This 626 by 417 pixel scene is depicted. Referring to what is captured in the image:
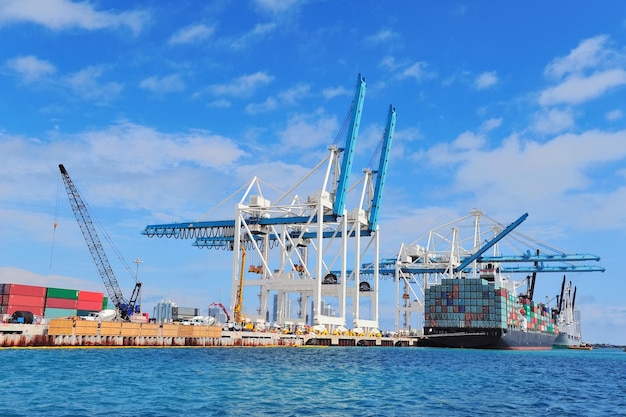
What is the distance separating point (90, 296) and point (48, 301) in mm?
7737

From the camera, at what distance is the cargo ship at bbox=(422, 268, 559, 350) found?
11169cm

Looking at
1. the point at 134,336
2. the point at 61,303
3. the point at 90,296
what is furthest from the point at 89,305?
the point at 134,336

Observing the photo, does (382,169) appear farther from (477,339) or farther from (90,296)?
(90,296)

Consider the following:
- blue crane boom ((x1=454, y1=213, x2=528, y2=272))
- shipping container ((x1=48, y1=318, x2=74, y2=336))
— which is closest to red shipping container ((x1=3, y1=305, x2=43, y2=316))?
shipping container ((x1=48, y1=318, x2=74, y2=336))

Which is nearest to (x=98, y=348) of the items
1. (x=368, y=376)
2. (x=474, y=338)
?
(x=368, y=376)

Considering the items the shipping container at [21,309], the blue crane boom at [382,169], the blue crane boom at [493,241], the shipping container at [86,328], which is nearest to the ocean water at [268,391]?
the shipping container at [86,328]

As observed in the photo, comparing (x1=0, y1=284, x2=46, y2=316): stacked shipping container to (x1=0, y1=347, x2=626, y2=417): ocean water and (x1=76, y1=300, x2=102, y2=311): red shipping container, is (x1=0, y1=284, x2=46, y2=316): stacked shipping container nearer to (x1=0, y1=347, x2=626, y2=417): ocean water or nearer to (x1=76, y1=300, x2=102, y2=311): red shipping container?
(x1=76, y1=300, x2=102, y2=311): red shipping container

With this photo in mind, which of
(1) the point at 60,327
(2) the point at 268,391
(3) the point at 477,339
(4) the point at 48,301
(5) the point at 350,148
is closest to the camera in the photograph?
(2) the point at 268,391

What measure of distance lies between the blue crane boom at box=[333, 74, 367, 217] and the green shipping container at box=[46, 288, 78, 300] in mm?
41168

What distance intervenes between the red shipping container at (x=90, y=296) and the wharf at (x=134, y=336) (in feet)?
92.7

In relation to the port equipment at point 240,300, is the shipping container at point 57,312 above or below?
below

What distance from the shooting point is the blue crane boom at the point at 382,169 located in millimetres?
102438

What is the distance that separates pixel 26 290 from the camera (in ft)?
278

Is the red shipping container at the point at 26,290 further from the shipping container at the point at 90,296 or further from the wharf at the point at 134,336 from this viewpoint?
the wharf at the point at 134,336
